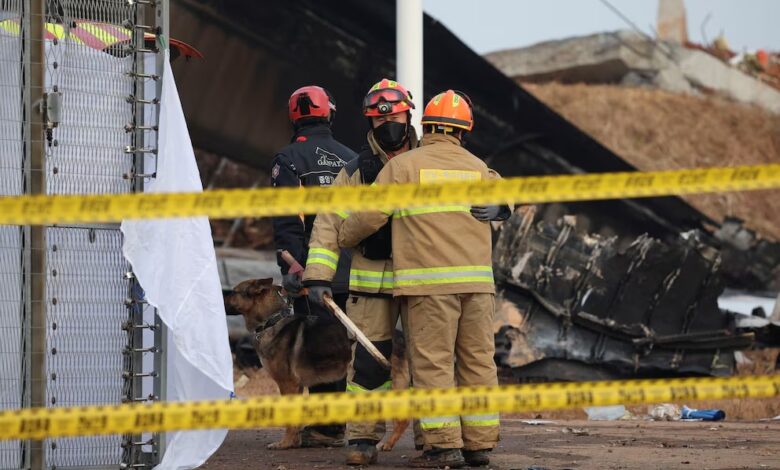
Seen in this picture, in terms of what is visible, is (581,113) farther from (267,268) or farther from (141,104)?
(141,104)

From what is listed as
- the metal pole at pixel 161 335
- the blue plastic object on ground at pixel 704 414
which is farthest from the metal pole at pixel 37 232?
the blue plastic object on ground at pixel 704 414

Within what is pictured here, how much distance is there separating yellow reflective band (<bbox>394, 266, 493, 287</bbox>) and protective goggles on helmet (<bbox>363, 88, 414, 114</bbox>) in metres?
0.94

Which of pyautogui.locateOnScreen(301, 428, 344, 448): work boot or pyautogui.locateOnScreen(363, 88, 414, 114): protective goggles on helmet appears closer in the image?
pyautogui.locateOnScreen(363, 88, 414, 114): protective goggles on helmet

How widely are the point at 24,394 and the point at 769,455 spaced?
407 cm

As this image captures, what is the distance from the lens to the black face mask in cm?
752

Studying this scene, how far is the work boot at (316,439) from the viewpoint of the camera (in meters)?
8.33

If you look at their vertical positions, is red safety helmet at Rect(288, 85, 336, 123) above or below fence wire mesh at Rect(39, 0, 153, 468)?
above

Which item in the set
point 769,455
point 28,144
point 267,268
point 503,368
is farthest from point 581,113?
point 28,144

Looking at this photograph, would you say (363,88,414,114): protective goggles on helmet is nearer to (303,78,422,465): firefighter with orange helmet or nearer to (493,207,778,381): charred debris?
(303,78,422,465): firefighter with orange helmet

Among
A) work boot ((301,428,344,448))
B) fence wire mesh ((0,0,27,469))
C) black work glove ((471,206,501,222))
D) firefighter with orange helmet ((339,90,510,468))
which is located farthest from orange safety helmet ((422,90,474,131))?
fence wire mesh ((0,0,27,469))

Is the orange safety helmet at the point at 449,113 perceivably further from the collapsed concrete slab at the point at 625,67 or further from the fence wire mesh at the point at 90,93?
the collapsed concrete slab at the point at 625,67

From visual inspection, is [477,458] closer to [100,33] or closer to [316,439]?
[316,439]

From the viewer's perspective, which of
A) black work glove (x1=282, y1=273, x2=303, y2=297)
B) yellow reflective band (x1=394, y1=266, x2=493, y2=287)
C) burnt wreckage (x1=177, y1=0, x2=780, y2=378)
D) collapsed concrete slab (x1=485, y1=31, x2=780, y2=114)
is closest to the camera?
yellow reflective band (x1=394, y1=266, x2=493, y2=287)

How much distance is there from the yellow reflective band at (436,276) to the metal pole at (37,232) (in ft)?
6.77
